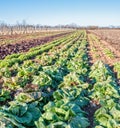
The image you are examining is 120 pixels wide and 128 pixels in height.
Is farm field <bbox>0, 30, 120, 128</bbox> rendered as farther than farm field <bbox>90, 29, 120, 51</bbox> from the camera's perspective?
No

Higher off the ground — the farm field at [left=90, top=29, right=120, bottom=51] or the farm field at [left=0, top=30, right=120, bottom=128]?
the farm field at [left=0, top=30, right=120, bottom=128]

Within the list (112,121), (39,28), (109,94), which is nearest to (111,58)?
(109,94)

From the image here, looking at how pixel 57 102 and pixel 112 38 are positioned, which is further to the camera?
pixel 112 38

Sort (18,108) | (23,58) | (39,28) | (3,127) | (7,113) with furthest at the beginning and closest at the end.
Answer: (39,28) → (23,58) → (18,108) → (7,113) → (3,127)

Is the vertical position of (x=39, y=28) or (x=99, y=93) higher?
(x=99, y=93)

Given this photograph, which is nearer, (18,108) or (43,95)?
(18,108)

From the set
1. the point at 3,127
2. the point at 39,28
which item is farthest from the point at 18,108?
the point at 39,28

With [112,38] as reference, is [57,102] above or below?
above

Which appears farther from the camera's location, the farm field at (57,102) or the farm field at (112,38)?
the farm field at (112,38)

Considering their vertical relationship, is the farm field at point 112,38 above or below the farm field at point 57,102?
below

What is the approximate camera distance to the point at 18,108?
5.79 meters

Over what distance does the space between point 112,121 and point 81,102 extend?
2.02 metres

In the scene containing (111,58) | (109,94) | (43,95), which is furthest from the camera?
(111,58)

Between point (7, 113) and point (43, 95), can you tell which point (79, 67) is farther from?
point (7, 113)
